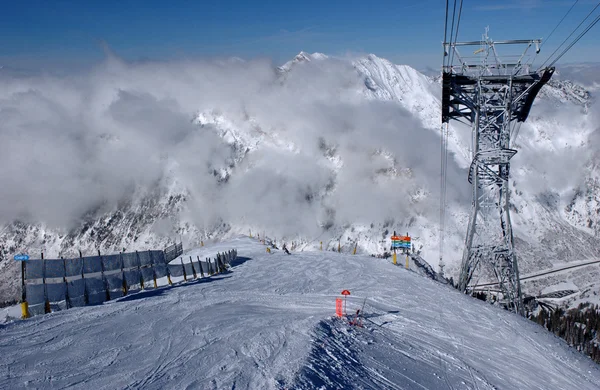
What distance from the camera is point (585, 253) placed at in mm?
146750

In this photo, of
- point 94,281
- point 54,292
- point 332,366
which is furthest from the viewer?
point 94,281

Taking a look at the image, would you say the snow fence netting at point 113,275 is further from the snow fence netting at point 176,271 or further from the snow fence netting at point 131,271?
the snow fence netting at point 176,271

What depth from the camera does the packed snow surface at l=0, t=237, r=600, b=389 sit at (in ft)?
37.8

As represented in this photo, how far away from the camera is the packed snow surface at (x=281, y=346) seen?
11.5 m

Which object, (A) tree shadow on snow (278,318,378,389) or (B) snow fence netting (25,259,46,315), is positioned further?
(B) snow fence netting (25,259,46,315)

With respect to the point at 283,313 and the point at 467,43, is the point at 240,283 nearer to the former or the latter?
the point at 283,313

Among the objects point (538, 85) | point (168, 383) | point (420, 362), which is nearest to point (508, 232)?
point (538, 85)

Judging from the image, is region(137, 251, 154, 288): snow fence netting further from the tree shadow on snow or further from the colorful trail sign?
the colorful trail sign

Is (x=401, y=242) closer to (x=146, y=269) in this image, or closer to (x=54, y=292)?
(x=146, y=269)

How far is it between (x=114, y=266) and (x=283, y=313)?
11.6m

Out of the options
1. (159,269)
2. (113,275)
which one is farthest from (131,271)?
(159,269)

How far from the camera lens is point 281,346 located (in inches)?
552

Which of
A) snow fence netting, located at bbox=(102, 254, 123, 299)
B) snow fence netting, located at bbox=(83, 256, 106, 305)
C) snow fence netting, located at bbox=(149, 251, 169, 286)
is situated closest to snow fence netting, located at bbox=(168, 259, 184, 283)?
snow fence netting, located at bbox=(149, 251, 169, 286)

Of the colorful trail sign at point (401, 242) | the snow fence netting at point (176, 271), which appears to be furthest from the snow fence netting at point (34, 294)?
the colorful trail sign at point (401, 242)
